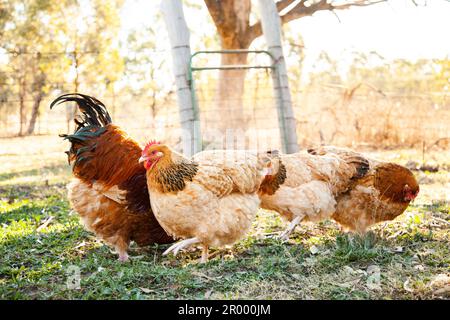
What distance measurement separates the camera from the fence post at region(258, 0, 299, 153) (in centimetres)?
809

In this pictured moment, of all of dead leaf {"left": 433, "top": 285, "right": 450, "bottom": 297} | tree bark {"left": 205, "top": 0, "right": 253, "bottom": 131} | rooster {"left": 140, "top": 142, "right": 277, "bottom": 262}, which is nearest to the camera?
dead leaf {"left": 433, "top": 285, "right": 450, "bottom": 297}

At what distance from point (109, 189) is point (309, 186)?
214cm

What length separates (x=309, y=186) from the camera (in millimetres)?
5008

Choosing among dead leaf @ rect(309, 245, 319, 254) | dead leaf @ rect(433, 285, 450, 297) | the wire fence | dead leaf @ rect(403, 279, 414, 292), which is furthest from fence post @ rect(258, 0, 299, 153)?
dead leaf @ rect(433, 285, 450, 297)

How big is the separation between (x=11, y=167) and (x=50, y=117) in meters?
1.69

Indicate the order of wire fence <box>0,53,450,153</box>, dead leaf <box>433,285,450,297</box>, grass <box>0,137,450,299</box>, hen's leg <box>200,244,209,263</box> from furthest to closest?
1. wire fence <box>0,53,450,153</box>
2. hen's leg <box>200,244,209,263</box>
3. grass <box>0,137,450,299</box>
4. dead leaf <box>433,285,450,297</box>

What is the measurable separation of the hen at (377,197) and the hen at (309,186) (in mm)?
102

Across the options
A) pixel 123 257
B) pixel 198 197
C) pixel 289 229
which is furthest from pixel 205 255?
pixel 289 229

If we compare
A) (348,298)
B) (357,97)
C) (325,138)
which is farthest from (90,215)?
(357,97)

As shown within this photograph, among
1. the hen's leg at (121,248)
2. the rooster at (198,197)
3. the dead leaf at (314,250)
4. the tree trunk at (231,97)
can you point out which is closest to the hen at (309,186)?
the dead leaf at (314,250)

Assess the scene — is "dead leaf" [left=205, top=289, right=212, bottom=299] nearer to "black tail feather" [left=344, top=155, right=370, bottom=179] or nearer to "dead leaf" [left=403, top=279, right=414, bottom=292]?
"dead leaf" [left=403, top=279, right=414, bottom=292]

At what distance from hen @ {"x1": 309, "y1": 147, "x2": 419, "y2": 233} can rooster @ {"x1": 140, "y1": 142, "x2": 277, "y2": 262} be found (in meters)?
1.41

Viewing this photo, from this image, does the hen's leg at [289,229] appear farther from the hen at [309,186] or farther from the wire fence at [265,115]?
the wire fence at [265,115]

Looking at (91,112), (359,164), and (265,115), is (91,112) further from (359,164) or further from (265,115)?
(265,115)
